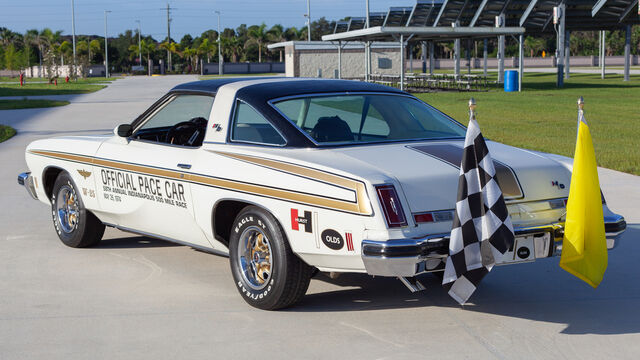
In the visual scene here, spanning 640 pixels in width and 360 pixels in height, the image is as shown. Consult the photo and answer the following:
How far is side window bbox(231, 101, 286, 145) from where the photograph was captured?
19.0ft

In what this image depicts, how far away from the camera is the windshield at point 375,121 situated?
231 inches

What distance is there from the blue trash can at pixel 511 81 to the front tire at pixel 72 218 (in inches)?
1228

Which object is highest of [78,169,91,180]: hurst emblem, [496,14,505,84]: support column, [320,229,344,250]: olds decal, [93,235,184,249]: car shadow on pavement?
[496,14,505,84]: support column

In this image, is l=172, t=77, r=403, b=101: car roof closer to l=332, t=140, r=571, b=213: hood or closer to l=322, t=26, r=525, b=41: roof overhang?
l=332, t=140, r=571, b=213: hood

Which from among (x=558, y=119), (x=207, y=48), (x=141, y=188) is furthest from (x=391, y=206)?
(x=207, y=48)

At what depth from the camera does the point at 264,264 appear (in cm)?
555

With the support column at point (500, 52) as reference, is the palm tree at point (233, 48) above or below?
above

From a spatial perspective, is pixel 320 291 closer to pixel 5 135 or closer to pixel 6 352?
pixel 6 352

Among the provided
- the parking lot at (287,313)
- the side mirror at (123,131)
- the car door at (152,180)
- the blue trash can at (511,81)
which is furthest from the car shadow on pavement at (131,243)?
the blue trash can at (511,81)

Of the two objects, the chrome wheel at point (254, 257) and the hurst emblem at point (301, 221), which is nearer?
the hurst emblem at point (301, 221)

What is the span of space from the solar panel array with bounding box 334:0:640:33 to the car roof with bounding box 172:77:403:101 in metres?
38.7

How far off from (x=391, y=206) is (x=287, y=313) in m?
1.13

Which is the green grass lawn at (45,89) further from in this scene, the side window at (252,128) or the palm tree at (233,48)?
the palm tree at (233,48)

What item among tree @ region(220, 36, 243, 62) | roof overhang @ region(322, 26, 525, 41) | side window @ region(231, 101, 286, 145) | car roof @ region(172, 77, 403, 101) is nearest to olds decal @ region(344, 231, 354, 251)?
side window @ region(231, 101, 286, 145)
